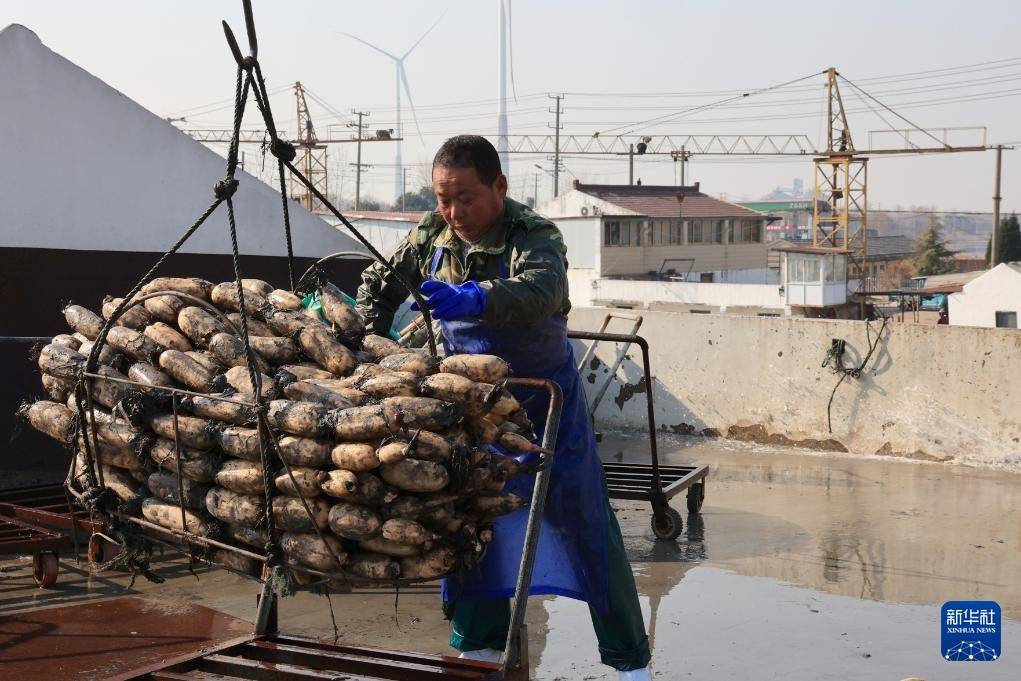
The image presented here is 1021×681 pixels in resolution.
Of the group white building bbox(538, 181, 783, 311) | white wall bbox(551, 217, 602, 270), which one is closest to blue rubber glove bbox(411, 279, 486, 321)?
white building bbox(538, 181, 783, 311)

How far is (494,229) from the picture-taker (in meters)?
3.65

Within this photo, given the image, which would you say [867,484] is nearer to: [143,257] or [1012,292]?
[143,257]

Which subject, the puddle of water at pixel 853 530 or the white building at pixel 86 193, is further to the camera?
the white building at pixel 86 193

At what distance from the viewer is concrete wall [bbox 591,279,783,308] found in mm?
37781

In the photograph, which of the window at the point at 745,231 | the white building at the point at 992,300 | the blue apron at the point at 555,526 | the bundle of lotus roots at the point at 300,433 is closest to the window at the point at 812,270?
the white building at the point at 992,300

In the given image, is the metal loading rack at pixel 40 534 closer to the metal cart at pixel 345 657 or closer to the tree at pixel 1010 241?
the metal cart at pixel 345 657

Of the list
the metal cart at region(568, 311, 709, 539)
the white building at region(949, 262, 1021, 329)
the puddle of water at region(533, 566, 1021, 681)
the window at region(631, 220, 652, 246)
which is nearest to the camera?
the puddle of water at region(533, 566, 1021, 681)

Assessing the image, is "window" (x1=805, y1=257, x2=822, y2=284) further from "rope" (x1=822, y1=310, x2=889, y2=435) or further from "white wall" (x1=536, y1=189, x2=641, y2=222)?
"rope" (x1=822, y1=310, x2=889, y2=435)

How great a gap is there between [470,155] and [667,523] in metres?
3.48

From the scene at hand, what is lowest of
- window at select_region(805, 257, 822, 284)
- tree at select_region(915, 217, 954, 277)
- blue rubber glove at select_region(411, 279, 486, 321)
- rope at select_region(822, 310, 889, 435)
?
rope at select_region(822, 310, 889, 435)

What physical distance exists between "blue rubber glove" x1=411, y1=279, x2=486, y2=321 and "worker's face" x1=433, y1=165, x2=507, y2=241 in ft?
1.43

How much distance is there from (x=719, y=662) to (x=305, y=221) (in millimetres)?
6224

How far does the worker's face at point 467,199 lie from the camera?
3.51 metres

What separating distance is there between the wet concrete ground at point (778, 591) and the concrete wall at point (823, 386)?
27.8 inches
